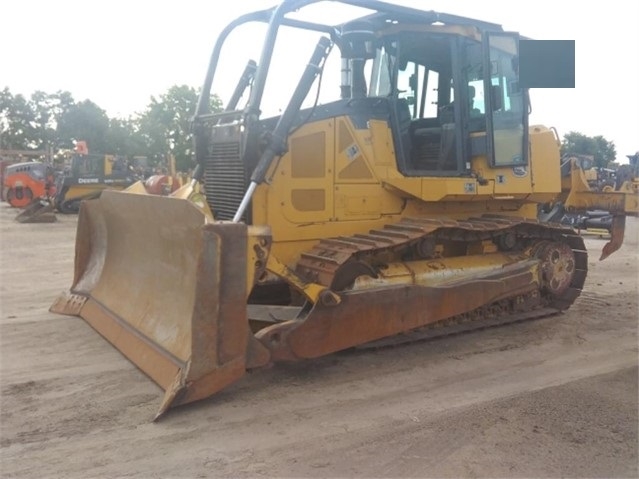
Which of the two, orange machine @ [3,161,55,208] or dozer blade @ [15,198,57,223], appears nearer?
dozer blade @ [15,198,57,223]

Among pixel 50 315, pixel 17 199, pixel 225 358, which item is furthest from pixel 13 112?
pixel 225 358

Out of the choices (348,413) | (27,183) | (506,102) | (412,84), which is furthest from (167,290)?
(27,183)

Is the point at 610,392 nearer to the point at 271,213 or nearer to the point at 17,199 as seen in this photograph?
the point at 271,213

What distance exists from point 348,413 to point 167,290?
1855mm

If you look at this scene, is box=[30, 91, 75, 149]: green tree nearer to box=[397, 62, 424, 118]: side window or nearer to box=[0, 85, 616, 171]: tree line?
box=[0, 85, 616, 171]: tree line

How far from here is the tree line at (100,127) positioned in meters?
43.7

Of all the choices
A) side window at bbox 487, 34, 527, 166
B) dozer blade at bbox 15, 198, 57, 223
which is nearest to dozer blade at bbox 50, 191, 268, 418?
side window at bbox 487, 34, 527, 166

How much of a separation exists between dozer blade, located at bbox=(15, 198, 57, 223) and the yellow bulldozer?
13101 millimetres

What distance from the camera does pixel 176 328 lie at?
4312 millimetres

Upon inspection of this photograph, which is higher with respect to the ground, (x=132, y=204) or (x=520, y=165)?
(x=520, y=165)

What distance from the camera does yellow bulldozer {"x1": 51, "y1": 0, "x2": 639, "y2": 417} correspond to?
4.07m

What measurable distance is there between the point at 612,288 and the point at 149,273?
6.64 meters

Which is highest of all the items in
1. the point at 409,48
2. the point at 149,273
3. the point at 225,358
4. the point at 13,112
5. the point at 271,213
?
the point at 13,112

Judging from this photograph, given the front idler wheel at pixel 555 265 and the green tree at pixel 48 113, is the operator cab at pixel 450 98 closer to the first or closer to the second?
the front idler wheel at pixel 555 265
